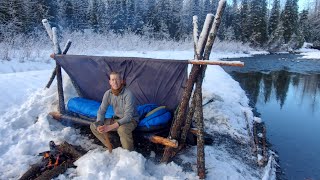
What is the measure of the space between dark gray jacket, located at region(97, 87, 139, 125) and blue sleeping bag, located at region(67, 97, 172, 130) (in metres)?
0.25

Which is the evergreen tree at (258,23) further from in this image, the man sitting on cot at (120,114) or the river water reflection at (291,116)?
the man sitting on cot at (120,114)

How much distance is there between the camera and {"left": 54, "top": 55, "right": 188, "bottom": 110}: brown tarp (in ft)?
17.9

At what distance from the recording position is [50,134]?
6.05 meters

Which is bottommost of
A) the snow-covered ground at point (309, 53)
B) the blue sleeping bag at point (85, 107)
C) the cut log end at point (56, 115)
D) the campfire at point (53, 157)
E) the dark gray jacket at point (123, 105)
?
the snow-covered ground at point (309, 53)

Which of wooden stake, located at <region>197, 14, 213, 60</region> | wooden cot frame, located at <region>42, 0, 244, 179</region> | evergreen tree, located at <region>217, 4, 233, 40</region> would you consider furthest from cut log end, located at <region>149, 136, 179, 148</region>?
evergreen tree, located at <region>217, 4, 233, 40</region>

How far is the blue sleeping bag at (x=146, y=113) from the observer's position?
17.4 ft

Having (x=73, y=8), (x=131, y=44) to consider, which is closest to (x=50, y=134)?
(x=131, y=44)

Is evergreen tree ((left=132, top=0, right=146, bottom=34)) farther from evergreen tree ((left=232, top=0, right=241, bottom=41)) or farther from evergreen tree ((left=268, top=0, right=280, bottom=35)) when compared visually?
evergreen tree ((left=268, top=0, right=280, bottom=35))

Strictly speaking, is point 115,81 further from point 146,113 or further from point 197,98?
point 197,98

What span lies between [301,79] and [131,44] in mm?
15292

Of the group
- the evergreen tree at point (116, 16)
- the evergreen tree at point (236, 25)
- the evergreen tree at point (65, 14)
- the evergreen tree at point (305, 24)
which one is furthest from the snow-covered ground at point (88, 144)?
the evergreen tree at point (305, 24)

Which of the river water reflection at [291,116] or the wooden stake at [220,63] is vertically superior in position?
the wooden stake at [220,63]

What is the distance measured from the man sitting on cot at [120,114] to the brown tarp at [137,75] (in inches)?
35.8

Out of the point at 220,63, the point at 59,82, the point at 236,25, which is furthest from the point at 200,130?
the point at 236,25
